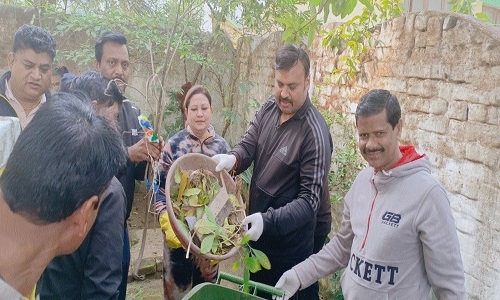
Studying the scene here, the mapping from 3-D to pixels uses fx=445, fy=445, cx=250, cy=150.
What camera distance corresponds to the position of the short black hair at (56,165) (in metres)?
0.98

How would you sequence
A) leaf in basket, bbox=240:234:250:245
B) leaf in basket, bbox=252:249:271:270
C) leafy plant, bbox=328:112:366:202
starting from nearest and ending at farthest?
leaf in basket, bbox=240:234:250:245
leaf in basket, bbox=252:249:271:270
leafy plant, bbox=328:112:366:202

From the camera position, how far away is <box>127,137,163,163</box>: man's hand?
2.64 metres

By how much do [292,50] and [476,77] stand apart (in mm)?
1142

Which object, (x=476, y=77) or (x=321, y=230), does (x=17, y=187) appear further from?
(x=476, y=77)

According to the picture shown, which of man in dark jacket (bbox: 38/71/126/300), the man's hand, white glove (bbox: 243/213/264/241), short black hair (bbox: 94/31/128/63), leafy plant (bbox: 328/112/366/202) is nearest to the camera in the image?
man in dark jacket (bbox: 38/71/126/300)

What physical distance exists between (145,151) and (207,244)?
828 millimetres

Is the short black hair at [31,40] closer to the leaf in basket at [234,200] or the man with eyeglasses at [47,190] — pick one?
the leaf in basket at [234,200]

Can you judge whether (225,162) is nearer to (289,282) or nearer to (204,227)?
(204,227)

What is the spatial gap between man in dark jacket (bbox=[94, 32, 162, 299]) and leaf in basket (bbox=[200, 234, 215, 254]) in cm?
57

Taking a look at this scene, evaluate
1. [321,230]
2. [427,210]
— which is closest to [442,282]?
[427,210]

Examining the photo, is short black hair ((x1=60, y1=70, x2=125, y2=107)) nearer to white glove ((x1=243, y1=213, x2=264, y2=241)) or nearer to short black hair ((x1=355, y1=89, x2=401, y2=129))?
white glove ((x1=243, y1=213, x2=264, y2=241))

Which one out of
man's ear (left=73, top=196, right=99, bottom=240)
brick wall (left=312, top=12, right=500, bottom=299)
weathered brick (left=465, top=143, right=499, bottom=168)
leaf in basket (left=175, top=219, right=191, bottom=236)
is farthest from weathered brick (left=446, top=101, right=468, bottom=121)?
man's ear (left=73, top=196, right=99, bottom=240)

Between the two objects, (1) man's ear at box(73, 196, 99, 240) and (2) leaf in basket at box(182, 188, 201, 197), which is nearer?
(1) man's ear at box(73, 196, 99, 240)

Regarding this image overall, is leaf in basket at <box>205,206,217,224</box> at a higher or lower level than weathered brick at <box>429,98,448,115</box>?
lower
